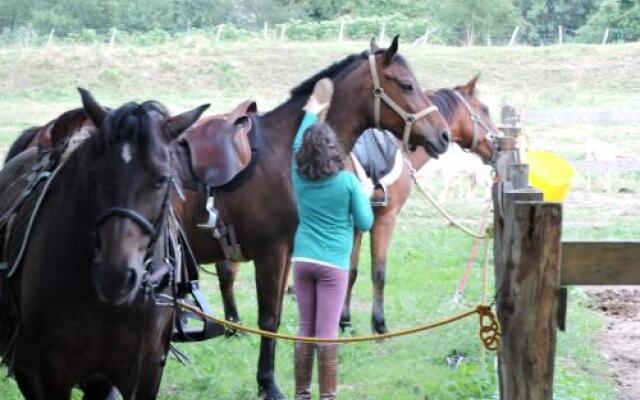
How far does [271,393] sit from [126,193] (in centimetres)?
339

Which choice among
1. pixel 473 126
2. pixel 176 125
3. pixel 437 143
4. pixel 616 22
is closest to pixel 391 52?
pixel 437 143

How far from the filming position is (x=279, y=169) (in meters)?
7.29

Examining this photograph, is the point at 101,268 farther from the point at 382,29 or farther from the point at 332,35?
the point at 332,35

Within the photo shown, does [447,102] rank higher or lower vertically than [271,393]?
higher

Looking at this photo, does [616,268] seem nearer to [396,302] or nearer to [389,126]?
[389,126]

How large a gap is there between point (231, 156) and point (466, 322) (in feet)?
10.5

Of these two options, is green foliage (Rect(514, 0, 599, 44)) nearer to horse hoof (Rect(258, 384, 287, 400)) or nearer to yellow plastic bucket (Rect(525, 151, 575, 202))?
yellow plastic bucket (Rect(525, 151, 575, 202))

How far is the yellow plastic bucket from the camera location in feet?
27.6

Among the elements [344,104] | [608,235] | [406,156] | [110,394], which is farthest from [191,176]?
[608,235]

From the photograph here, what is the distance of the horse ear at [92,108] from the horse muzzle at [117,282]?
70 cm

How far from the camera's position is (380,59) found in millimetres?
7613

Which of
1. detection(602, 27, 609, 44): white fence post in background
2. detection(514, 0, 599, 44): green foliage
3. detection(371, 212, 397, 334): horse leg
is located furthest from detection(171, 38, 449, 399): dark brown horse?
detection(514, 0, 599, 44): green foliage

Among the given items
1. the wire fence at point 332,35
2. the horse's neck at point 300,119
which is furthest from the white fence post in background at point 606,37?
the horse's neck at point 300,119

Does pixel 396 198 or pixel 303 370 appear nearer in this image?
pixel 303 370
